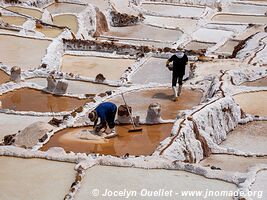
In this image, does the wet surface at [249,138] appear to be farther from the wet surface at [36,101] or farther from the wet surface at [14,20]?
the wet surface at [14,20]

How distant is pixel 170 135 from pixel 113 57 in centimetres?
969

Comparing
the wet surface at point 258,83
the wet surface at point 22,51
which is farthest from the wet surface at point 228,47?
the wet surface at point 22,51

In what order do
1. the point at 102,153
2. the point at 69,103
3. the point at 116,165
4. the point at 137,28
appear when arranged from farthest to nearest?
the point at 137,28
the point at 69,103
the point at 102,153
the point at 116,165

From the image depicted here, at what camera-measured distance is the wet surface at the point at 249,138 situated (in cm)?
1396

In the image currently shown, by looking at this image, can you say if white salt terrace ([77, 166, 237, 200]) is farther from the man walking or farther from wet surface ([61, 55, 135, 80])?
wet surface ([61, 55, 135, 80])

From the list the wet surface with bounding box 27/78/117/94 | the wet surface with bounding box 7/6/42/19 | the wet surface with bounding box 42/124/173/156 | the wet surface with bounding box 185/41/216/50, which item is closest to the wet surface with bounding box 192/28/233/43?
the wet surface with bounding box 185/41/216/50

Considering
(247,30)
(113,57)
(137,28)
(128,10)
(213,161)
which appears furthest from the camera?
(128,10)

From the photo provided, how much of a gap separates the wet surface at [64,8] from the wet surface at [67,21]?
0.81 metres

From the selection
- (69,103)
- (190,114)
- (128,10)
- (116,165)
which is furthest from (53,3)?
(116,165)

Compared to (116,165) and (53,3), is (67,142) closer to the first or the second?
(116,165)

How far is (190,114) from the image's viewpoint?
14078 mm

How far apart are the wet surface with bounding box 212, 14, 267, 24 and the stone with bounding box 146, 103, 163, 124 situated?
62.6ft

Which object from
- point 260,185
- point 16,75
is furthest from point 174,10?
point 260,185

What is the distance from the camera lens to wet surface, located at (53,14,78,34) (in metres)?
28.8
